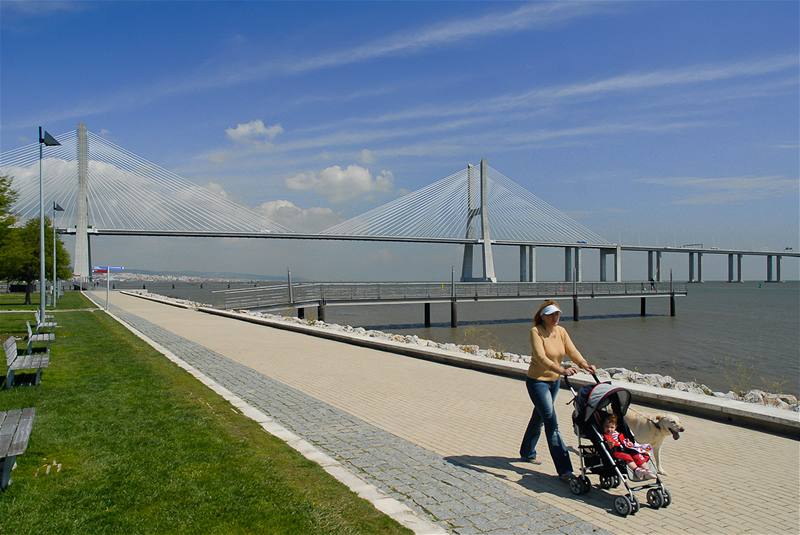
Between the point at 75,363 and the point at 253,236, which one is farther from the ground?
the point at 253,236

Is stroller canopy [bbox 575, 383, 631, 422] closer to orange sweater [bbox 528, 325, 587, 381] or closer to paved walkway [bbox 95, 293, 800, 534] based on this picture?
orange sweater [bbox 528, 325, 587, 381]

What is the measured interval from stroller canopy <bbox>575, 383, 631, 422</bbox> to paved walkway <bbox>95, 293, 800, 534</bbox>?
607 mm

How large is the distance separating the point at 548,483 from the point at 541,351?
0.98 meters

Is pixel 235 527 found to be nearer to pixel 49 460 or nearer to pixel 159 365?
pixel 49 460

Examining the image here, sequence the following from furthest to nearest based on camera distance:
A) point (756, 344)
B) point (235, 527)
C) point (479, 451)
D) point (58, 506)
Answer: point (756, 344) → point (479, 451) → point (58, 506) → point (235, 527)

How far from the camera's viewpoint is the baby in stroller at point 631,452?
14.1 ft

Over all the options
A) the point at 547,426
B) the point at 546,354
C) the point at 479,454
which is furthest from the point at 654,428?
the point at 479,454

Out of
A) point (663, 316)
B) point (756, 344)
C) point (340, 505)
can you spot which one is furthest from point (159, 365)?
point (663, 316)

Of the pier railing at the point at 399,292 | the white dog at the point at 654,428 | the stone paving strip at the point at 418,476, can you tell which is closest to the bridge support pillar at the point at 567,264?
the pier railing at the point at 399,292

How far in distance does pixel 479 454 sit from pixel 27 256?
1133 inches

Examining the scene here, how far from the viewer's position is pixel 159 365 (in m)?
9.79

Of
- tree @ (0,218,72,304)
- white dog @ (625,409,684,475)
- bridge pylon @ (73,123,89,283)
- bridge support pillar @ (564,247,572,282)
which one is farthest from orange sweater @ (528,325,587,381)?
bridge support pillar @ (564,247,572,282)

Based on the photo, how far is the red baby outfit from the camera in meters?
4.34

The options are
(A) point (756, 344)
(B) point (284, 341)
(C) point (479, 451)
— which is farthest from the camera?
(A) point (756, 344)
